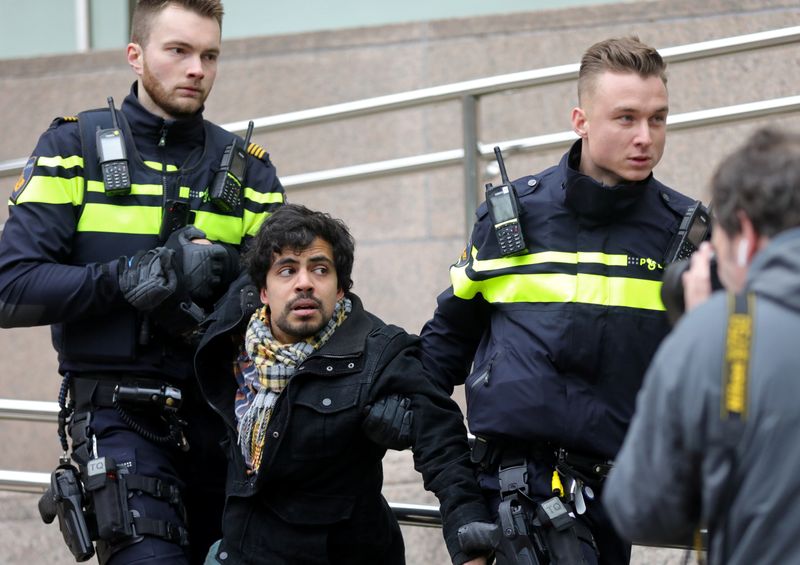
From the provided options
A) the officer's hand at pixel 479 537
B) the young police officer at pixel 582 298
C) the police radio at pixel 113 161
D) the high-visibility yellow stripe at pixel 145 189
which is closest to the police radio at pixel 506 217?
the young police officer at pixel 582 298

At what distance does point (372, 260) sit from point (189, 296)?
9.68 feet

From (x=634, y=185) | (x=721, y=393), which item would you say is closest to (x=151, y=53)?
(x=634, y=185)

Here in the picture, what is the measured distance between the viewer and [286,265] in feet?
12.6

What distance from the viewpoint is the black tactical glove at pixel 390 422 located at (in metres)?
3.57

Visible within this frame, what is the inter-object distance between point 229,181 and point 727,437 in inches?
86.7

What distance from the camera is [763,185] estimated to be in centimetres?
220

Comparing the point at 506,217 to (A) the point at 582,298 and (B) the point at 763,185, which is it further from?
(B) the point at 763,185

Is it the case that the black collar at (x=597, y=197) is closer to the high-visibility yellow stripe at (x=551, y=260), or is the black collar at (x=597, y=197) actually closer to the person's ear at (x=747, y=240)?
the high-visibility yellow stripe at (x=551, y=260)

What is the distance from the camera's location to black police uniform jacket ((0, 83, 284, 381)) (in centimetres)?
379

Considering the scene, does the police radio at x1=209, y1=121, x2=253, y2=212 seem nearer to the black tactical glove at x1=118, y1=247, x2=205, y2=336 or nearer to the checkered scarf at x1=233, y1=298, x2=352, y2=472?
the black tactical glove at x1=118, y1=247, x2=205, y2=336

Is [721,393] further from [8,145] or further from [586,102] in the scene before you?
[8,145]

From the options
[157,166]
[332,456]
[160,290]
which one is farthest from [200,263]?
[332,456]

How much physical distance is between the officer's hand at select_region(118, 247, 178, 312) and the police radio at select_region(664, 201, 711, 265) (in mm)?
1337

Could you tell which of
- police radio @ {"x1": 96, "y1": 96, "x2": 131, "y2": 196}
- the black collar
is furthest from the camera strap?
police radio @ {"x1": 96, "y1": 96, "x2": 131, "y2": 196}
